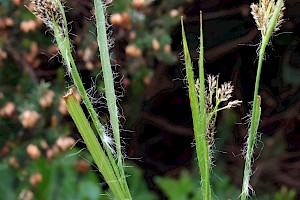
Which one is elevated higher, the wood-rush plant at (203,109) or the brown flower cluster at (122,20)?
the wood-rush plant at (203,109)

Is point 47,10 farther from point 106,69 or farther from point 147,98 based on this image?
point 147,98

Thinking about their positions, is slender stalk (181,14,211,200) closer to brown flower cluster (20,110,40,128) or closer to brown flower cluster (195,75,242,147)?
brown flower cluster (195,75,242,147)

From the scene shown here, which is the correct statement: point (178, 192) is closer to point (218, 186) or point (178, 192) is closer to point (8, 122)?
point (218, 186)

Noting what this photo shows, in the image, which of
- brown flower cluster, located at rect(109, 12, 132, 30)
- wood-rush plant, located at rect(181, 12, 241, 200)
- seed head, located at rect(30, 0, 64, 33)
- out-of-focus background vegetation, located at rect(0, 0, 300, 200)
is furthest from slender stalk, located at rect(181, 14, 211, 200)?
brown flower cluster, located at rect(109, 12, 132, 30)

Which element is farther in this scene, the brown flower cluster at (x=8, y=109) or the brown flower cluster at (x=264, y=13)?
the brown flower cluster at (x=8, y=109)

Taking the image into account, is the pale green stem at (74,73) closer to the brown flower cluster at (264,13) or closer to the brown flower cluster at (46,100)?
the brown flower cluster at (264,13)

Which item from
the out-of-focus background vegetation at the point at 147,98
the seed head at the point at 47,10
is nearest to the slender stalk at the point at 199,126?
the seed head at the point at 47,10

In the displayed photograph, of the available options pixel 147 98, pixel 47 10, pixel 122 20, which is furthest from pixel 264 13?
pixel 147 98
